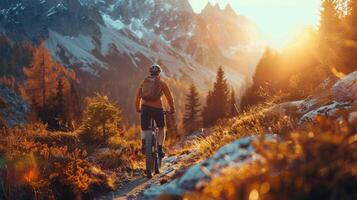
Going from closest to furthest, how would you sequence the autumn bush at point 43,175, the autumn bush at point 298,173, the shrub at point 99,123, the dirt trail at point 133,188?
the autumn bush at point 298,173
the autumn bush at point 43,175
the dirt trail at point 133,188
the shrub at point 99,123

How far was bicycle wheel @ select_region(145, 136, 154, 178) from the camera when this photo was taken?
1046 cm

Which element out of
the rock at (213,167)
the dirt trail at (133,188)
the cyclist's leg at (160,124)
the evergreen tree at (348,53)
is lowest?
A: the dirt trail at (133,188)

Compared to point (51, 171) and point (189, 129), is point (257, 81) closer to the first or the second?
point (189, 129)

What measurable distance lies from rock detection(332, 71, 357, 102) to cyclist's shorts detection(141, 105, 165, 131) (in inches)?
170

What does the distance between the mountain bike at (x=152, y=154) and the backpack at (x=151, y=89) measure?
29.1 inches

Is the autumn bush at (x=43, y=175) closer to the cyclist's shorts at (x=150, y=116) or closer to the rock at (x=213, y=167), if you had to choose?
the cyclist's shorts at (x=150, y=116)

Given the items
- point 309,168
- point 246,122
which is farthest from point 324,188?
point 246,122

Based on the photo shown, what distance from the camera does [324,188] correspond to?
12.0 ft

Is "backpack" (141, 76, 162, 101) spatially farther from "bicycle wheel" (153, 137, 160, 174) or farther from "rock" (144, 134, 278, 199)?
"rock" (144, 134, 278, 199)

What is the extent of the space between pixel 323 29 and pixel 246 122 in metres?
23.9

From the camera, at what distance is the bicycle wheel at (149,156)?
412 inches

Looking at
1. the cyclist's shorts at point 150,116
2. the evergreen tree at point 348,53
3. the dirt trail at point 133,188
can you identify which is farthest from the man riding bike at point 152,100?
the evergreen tree at point 348,53

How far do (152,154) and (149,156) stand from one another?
0.21m

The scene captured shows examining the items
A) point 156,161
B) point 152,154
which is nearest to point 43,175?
point 152,154
